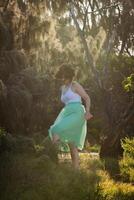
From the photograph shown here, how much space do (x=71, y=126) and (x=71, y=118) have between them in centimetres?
13

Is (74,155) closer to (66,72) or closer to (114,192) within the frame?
(66,72)

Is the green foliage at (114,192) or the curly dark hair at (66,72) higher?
the curly dark hair at (66,72)

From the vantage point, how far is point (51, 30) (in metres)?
21.7

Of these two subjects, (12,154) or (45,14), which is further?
(45,14)

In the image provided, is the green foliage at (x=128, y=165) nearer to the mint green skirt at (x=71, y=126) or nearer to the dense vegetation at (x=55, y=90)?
the dense vegetation at (x=55, y=90)

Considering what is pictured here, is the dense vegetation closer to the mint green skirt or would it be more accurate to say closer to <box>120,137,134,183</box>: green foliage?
<box>120,137,134,183</box>: green foliage

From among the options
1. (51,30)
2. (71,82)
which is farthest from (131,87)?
(51,30)

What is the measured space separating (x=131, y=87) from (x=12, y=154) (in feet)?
7.44

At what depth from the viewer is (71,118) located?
334 inches

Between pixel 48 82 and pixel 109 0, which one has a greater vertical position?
pixel 109 0

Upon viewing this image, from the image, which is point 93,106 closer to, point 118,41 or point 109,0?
point 118,41

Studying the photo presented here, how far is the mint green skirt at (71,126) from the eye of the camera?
8453 millimetres

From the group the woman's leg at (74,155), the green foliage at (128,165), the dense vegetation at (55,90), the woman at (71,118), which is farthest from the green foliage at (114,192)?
the woman at (71,118)

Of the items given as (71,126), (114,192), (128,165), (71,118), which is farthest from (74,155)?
(114,192)
